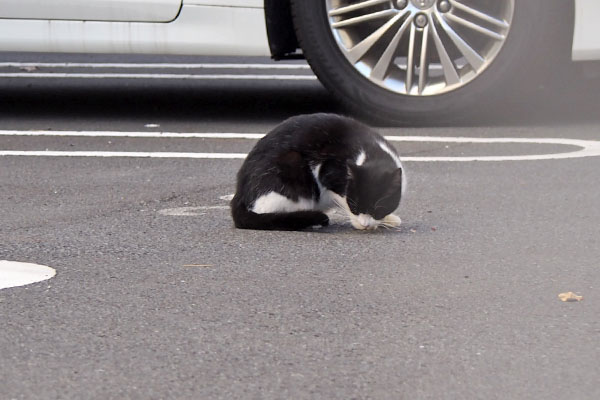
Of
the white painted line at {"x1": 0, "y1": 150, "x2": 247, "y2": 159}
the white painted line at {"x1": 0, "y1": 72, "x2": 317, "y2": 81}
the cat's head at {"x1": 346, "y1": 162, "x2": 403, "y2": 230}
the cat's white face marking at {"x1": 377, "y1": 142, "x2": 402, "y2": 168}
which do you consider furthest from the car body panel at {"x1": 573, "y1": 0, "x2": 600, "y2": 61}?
the white painted line at {"x1": 0, "y1": 72, "x2": 317, "y2": 81}

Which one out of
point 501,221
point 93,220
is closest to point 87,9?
point 93,220

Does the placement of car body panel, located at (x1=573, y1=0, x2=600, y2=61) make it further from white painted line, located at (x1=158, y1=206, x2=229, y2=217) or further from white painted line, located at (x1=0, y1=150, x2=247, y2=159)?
white painted line, located at (x1=158, y1=206, x2=229, y2=217)

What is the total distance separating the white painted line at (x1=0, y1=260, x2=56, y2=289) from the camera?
371cm

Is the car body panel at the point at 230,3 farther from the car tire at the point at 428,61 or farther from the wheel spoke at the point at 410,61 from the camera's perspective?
the wheel spoke at the point at 410,61

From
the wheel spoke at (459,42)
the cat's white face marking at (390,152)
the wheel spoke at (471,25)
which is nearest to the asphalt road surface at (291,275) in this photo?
the cat's white face marking at (390,152)

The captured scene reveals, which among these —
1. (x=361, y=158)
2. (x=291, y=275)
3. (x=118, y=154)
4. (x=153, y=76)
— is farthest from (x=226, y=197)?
(x=153, y=76)

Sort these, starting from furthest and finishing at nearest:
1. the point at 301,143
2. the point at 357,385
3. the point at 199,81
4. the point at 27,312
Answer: the point at 199,81 → the point at 301,143 → the point at 27,312 → the point at 357,385

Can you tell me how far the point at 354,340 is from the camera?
10.3ft

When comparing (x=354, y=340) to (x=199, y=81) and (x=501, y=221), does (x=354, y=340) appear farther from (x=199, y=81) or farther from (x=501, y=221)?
(x=199, y=81)

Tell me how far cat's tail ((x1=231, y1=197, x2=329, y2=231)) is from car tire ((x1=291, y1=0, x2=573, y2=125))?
208 cm

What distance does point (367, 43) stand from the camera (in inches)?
249

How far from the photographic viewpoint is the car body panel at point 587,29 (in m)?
6.22

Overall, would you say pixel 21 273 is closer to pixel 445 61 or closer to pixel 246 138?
pixel 246 138

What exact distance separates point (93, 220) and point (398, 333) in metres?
1.77
